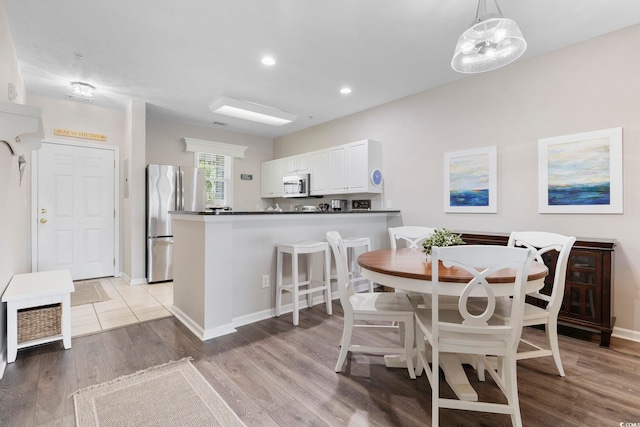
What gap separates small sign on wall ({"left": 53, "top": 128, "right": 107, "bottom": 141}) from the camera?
14.4 ft

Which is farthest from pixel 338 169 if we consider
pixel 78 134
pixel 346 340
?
pixel 78 134

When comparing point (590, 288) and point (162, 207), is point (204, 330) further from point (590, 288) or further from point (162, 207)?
point (590, 288)

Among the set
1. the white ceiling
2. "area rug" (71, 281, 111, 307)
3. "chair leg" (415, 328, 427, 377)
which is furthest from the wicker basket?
"chair leg" (415, 328, 427, 377)

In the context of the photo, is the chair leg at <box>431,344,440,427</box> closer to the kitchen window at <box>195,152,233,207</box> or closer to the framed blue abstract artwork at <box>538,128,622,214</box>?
the framed blue abstract artwork at <box>538,128,622,214</box>

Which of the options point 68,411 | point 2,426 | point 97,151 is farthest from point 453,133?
point 97,151

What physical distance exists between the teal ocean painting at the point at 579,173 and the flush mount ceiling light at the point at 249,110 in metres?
3.30

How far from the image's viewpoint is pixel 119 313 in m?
3.20

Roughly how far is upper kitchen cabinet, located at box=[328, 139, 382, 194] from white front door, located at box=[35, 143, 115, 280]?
348 centimetres

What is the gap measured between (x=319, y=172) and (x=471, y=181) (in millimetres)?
2411

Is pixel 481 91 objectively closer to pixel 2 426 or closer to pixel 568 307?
pixel 568 307

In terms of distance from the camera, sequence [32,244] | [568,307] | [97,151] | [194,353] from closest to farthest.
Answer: [194,353] < [568,307] < [32,244] < [97,151]

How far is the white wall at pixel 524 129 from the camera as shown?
2611mm

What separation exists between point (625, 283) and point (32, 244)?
670 cm

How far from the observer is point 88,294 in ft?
12.7
